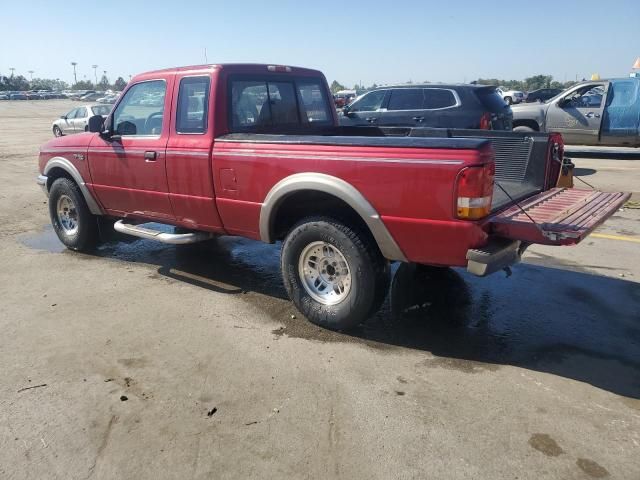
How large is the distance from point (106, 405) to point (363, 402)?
156 cm

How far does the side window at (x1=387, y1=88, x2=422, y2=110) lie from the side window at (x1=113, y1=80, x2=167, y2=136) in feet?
21.5

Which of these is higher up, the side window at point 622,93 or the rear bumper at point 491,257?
the side window at point 622,93

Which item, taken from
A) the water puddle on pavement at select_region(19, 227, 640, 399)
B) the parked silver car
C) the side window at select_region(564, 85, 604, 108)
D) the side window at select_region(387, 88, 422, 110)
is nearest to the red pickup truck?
the water puddle on pavement at select_region(19, 227, 640, 399)

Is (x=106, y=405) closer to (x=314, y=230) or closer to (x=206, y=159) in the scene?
(x=314, y=230)

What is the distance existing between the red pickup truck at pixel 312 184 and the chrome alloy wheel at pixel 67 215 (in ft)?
0.30

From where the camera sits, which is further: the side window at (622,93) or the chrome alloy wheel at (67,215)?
the side window at (622,93)

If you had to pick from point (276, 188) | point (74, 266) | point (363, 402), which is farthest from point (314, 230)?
point (74, 266)

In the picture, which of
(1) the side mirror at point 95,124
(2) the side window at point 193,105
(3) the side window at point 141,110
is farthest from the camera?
(1) the side mirror at point 95,124

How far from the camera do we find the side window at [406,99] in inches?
428

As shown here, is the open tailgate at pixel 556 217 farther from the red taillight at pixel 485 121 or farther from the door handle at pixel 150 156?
the red taillight at pixel 485 121

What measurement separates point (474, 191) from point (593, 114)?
11.3m

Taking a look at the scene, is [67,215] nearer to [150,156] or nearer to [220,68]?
[150,156]

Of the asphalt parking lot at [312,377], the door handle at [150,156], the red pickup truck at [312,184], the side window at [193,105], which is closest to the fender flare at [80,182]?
the red pickup truck at [312,184]

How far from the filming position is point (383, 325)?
4.41m
